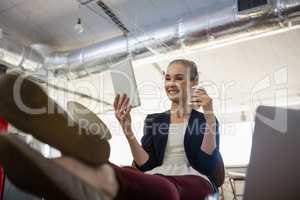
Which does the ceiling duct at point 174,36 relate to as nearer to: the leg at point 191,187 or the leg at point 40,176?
the leg at point 191,187

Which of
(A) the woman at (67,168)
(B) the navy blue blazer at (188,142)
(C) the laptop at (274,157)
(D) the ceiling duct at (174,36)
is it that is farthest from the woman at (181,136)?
(D) the ceiling duct at (174,36)

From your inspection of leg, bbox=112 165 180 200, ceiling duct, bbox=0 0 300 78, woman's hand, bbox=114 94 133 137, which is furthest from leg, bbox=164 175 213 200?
ceiling duct, bbox=0 0 300 78

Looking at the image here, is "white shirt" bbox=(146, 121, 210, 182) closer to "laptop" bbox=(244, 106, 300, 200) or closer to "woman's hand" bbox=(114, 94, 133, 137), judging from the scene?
"woman's hand" bbox=(114, 94, 133, 137)

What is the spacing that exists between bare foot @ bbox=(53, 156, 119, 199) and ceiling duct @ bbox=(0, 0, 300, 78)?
1.90 metres

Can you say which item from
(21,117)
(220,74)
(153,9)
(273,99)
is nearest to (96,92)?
(220,74)

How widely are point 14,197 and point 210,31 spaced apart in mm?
2051

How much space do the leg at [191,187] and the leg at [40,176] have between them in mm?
312

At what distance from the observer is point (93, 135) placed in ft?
2.21

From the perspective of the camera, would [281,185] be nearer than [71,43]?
Yes

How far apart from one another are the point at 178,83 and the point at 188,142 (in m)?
0.33

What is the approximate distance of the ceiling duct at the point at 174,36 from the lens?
218 cm

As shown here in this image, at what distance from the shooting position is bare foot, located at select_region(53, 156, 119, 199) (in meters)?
0.62

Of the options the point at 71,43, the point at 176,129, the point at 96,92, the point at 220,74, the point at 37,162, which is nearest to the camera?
the point at 37,162

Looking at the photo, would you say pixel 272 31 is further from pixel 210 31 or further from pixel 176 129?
pixel 176 129
